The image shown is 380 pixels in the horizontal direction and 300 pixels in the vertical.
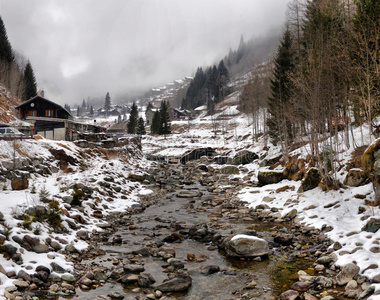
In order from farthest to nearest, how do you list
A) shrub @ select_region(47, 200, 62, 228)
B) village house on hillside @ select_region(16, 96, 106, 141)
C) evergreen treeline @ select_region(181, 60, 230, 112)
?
evergreen treeline @ select_region(181, 60, 230, 112) → village house on hillside @ select_region(16, 96, 106, 141) → shrub @ select_region(47, 200, 62, 228)

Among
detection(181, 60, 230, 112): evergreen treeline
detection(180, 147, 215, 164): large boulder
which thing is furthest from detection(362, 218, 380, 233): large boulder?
detection(181, 60, 230, 112): evergreen treeline

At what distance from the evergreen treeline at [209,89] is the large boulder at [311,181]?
115m

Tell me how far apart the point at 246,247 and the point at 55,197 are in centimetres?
1149

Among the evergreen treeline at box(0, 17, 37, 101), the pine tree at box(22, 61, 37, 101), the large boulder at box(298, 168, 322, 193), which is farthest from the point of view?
the pine tree at box(22, 61, 37, 101)

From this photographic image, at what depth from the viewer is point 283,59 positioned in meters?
32.7

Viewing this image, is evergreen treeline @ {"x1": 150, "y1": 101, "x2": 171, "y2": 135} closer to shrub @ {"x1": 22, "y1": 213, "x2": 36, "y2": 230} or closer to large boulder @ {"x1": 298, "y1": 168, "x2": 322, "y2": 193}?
large boulder @ {"x1": 298, "y1": 168, "x2": 322, "y2": 193}

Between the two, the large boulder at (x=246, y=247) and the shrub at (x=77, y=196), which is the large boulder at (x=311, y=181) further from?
the shrub at (x=77, y=196)

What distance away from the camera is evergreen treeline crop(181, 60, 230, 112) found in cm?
→ 14150

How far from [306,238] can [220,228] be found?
4.83 m

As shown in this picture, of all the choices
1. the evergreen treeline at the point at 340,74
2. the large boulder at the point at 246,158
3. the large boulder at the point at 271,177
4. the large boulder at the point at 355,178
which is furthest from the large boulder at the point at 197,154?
the large boulder at the point at 355,178

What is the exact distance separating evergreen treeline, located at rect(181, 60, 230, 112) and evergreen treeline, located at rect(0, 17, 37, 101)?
81911mm

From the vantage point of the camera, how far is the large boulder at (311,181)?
18578 millimetres

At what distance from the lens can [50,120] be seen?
39500 millimetres

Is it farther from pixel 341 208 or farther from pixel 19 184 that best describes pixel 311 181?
pixel 19 184
